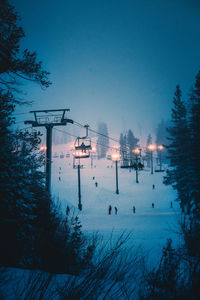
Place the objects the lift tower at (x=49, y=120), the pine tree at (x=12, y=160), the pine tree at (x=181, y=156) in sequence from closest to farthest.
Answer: the pine tree at (x=12, y=160), the lift tower at (x=49, y=120), the pine tree at (x=181, y=156)

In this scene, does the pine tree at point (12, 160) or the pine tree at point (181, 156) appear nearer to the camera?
the pine tree at point (12, 160)

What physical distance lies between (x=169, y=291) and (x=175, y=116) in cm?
2495

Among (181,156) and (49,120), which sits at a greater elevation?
(49,120)

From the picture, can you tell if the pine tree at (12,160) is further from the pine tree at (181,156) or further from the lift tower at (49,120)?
the pine tree at (181,156)

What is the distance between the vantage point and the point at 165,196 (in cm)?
3011

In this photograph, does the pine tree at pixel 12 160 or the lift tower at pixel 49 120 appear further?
the lift tower at pixel 49 120

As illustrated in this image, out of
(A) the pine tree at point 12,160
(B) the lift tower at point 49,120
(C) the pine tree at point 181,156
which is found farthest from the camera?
(C) the pine tree at point 181,156

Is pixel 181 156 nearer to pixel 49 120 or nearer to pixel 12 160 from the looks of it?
pixel 49 120

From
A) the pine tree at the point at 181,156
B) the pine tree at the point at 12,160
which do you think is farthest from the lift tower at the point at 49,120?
the pine tree at the point at 181,156

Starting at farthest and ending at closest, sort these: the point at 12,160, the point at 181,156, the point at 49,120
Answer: the point at 181,156
the point at 49,120
the point at 12,160

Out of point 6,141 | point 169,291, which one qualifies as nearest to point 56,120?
point 6,141

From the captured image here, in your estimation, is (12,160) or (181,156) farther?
(181,156)

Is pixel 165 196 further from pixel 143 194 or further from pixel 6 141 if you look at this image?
A: pixel 6 141

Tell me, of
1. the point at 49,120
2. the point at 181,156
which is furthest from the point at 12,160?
the point at 181,156
